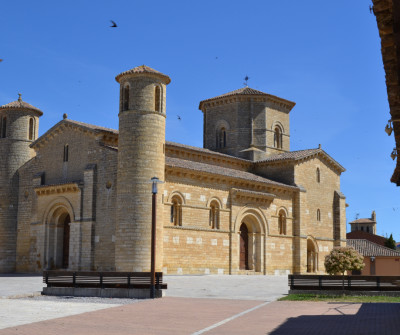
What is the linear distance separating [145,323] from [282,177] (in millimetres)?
29848

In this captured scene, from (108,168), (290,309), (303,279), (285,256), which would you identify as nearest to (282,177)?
(285,256)

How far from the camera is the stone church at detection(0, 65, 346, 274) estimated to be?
30766 mm

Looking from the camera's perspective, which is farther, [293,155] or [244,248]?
[293,155]

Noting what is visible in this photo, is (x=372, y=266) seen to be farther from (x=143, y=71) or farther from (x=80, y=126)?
(x=143, y=71)

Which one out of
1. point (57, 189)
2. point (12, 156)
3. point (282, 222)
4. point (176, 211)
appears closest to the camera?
point (176, 211)

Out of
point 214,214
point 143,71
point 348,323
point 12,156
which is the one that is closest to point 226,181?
point 214,214

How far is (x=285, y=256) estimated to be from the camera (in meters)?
39.4

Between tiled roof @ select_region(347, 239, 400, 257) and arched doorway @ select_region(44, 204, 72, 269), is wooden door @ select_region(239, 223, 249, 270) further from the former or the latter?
tiled roof @ select_region(347, 239, 400, 257)

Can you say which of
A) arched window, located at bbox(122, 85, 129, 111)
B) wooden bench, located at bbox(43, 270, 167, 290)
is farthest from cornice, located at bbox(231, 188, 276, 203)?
wooden bench, located at bbox(43, 270, 167, 290)

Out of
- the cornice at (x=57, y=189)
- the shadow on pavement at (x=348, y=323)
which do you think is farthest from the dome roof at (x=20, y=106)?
the shadow on pavement at (x=348, y=323)

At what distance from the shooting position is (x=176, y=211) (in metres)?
32.8

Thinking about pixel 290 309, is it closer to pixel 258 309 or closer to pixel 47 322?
pixel 258 309

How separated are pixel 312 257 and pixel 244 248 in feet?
24.2

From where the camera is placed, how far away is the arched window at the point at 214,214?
3484 centimetres
